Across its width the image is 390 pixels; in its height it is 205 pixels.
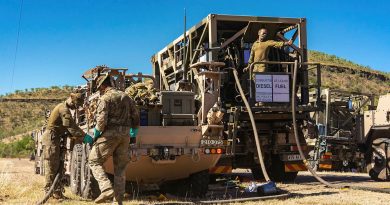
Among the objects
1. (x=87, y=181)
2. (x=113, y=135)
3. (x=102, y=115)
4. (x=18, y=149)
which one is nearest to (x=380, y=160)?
(x=87, y=181)

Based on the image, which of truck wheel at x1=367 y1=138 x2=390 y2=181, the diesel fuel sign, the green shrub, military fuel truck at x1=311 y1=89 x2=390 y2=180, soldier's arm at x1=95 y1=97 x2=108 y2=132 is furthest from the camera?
the green shrub

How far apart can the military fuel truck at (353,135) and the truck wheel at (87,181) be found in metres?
7.28

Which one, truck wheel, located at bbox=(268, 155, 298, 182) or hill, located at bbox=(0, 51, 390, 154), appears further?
hill, located at bbox=(0, 51, 390, 154)

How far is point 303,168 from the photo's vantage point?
1174 centimetres

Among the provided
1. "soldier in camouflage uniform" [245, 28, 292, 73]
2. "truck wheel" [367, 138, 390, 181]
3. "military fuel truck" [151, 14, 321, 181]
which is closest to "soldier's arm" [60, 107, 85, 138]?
"military fuel truck" [151, 14, 321, 181]

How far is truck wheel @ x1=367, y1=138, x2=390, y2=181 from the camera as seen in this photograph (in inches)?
490

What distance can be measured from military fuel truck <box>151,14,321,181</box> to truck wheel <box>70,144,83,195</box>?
2663 mm

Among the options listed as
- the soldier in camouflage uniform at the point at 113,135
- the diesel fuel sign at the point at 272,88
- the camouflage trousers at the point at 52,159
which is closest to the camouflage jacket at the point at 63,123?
the camouflage trousers at the point at 52,159

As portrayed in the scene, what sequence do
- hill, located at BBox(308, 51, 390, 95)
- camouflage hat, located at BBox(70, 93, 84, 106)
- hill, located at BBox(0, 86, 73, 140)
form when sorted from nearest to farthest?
camouflage hat, located at BBox(70, 93, 84, 106), hill, located at BBox(308, 51, 390, 95), hill, located at BBox(0, 86, 73, 140)

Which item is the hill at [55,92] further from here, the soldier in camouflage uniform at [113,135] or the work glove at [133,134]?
the soldier in camouflage uniform at [113,135]

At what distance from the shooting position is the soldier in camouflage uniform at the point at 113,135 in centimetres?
689

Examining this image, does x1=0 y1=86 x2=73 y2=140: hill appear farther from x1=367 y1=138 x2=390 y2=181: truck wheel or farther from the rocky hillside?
x1=367 y1=138 x2=390 y2=181: truck wheel

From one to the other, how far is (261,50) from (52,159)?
16.4ft

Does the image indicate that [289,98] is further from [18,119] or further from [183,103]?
[18,119]
